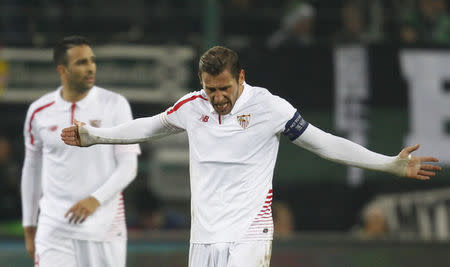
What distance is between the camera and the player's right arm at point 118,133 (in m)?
5.52

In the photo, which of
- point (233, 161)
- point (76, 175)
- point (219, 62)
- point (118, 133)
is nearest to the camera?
point (219, 62)

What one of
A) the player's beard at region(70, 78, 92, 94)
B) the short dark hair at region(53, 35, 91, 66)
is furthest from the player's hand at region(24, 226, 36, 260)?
→ the short dark hair at region(53, 35, 91, 66)

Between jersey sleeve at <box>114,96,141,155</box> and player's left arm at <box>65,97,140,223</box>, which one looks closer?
player's left arm at <box>65,97,140,223</box>

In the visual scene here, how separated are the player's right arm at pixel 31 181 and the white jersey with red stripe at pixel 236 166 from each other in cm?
173

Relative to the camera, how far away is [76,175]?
20.7 feet

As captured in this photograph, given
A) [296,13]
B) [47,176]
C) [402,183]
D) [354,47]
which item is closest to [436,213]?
[402,183]

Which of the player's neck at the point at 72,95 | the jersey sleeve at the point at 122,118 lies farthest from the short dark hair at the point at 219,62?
the player's neck at the point at 72,95

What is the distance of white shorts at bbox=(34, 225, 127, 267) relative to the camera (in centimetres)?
621

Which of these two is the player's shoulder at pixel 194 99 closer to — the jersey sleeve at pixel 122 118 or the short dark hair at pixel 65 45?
the jersey sleeve at pixel 122 118

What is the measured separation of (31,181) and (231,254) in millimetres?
2112

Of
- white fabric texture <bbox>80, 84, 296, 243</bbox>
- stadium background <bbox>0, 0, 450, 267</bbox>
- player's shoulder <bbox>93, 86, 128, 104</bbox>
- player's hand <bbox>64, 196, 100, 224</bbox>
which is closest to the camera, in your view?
white fabric texture <bbox>80, 84, 296, 243</bbox>

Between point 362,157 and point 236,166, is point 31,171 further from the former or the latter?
point 362,157

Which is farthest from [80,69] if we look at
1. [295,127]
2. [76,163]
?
[295,127]

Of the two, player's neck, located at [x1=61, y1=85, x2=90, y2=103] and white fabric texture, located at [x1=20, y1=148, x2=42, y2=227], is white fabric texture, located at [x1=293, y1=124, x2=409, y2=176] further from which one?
white fabric texture, located at [x1=20, y1=148, x2=42, y2=227]
